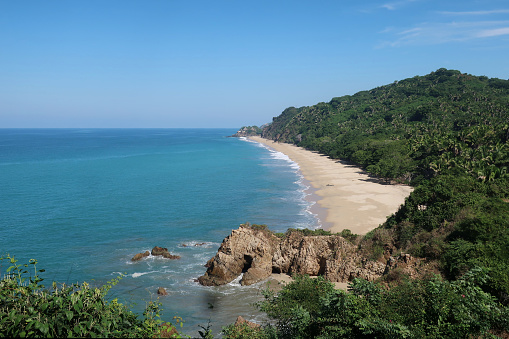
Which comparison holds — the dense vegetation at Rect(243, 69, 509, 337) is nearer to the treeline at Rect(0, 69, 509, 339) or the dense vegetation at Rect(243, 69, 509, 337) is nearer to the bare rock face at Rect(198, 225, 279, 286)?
the treeline at Rect(0, 69, 509, 339)

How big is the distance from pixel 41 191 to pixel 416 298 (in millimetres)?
68960

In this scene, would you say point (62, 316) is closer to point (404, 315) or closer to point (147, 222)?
point (404, 315)

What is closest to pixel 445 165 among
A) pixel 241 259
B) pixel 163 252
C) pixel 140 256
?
pixel 241 259

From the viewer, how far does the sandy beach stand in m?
44.3

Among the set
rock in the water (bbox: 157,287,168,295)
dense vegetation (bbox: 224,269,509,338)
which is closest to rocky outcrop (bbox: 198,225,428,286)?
rock in the water (bbox: 157,287,168,295)

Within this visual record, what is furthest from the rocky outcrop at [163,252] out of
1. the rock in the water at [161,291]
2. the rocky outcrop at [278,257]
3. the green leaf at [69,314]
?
the green leaf at [69,314]

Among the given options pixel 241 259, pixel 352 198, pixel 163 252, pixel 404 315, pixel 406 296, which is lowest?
pixel 163 252

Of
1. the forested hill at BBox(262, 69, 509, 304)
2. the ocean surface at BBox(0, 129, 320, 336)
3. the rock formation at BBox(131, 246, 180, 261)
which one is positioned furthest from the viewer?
the rock formation at BBox(131, 246, 180, 261)

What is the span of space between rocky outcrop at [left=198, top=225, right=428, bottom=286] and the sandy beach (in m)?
11.6

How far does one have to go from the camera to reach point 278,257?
103ft

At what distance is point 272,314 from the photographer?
18.9m

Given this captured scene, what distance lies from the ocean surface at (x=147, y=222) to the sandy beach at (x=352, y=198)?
3.08 metres

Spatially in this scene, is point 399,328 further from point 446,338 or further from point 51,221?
point 51,221

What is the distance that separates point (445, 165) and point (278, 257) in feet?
134
